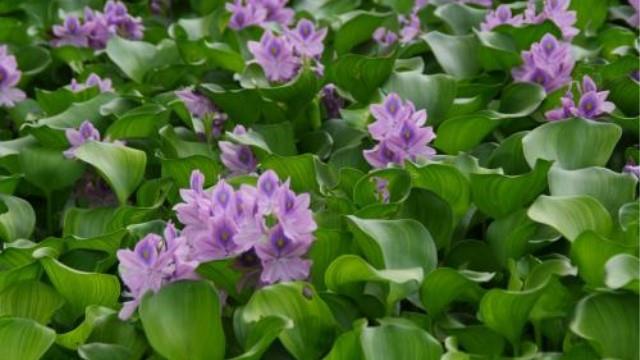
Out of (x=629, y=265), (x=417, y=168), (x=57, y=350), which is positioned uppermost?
(x=629, y=265)

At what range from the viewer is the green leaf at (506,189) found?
188 cm

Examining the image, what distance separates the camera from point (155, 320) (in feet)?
5.15

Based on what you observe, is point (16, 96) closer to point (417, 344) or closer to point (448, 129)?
point (448, 129)

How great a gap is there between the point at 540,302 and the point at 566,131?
537mm

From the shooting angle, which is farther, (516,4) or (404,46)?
(516,4)

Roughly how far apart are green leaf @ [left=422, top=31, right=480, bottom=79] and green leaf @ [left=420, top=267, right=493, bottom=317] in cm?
98

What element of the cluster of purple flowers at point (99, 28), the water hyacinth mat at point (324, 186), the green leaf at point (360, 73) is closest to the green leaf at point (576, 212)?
the water hyacinth mat at point (324, 186)

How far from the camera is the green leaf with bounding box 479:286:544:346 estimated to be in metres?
1.56

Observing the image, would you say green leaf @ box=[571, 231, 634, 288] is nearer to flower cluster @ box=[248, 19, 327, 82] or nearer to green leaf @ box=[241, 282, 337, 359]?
green leaf @ box=[241, 282, 337, 359]

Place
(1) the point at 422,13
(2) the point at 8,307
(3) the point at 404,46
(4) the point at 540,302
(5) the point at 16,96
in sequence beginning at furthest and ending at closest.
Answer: (1) the point at 422,13, (3) the point at 404,46, (5) the point at 16,96, (2) the point at 8,307, (4) the point at 540,302

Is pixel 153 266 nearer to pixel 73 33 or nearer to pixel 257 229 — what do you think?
pixel 257 229

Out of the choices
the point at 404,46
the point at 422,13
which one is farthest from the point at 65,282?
the point at 422,13

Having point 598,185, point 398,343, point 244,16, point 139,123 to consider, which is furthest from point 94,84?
point 398,343

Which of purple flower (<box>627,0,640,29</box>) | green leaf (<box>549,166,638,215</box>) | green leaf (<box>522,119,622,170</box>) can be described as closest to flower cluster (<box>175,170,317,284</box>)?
green leaf (<box>549,166,638,215</box>)
